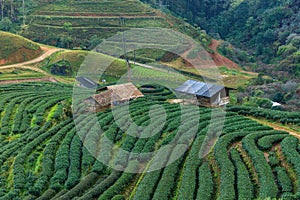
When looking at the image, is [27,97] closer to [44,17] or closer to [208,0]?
[44,17]

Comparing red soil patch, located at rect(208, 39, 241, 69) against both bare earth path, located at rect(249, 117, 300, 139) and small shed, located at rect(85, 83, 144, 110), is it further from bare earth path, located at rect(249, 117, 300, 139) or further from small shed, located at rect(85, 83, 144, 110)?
bare earth path, located at rect(249, 117, 300, 139)

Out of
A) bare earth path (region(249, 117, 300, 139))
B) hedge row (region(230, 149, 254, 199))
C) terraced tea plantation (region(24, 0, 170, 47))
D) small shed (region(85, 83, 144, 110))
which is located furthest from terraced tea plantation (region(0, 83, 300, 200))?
terraced tea plantation (region(24, 0, 170, 47))

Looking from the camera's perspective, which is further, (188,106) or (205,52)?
(205,52)

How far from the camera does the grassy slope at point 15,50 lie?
82688mm

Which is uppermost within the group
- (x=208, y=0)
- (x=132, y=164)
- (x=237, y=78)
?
(x=208, y=0)

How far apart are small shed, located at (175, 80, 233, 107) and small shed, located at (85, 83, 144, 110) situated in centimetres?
593

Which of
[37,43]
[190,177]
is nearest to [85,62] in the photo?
[37,43]

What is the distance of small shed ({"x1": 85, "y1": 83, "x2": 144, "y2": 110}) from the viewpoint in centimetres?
4248

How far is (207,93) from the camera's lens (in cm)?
4159

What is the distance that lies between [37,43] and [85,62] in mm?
20951

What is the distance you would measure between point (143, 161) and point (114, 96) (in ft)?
49.7

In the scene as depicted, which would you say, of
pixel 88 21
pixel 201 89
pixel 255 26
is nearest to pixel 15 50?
pixel 88 21

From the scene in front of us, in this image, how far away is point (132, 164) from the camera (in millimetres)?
29703

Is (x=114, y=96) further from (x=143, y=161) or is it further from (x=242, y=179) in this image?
(x=242, y=179)
